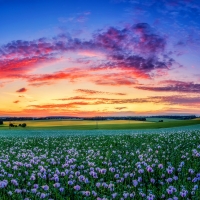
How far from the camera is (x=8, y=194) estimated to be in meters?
7.32

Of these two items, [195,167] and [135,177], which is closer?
[135,177]

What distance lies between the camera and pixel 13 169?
36.6ft

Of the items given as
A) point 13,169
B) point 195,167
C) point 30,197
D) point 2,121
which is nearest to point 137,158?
point 195,167

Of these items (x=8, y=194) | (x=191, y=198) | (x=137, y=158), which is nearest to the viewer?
(x=191, y=198)

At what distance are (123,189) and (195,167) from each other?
350cm

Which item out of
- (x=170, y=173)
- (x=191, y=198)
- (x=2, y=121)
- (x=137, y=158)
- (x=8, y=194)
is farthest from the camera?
(x=2, y=121)

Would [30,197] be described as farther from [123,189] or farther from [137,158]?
[137,158]

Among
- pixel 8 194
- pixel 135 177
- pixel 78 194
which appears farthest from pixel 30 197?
pixel 135 177

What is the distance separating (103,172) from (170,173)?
2156 mm

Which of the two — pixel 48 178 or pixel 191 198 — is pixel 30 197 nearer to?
pixel 48 178

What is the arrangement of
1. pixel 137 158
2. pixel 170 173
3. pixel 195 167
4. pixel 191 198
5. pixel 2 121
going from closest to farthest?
pixel 191 198 < pixel 170 173 < pixel 195 167 < pixel 137 158 < pixel 2 121

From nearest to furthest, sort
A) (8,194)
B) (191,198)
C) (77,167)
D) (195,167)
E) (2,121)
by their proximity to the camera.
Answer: (191,198) < (8,194) < (195,167) < (77,167) < (2,121)

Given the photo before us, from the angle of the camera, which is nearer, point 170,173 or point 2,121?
point 170,173

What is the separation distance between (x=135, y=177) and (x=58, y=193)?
9.39 ft
